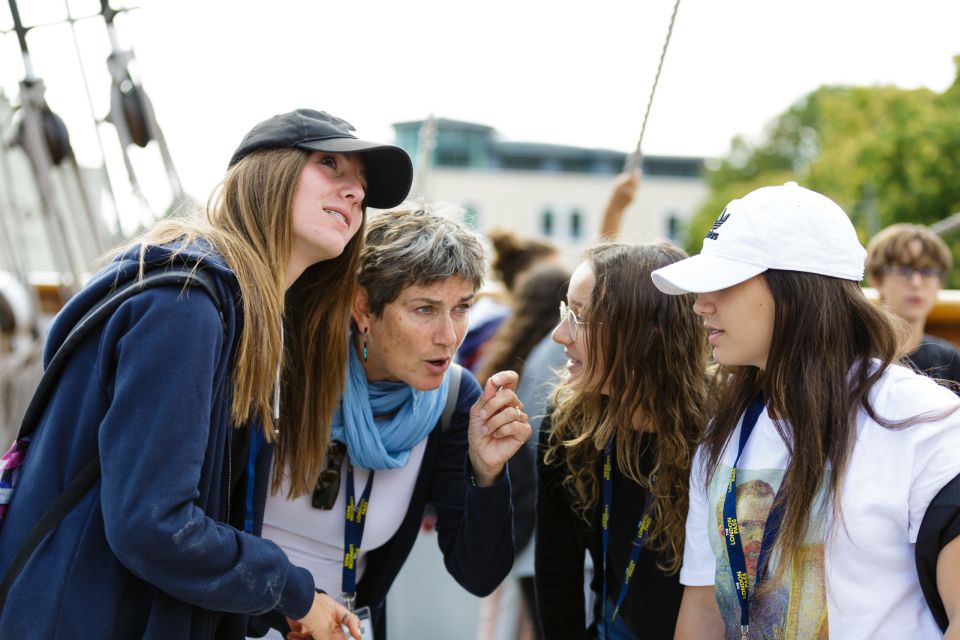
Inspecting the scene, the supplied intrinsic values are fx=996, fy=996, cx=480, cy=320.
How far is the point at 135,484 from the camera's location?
1730 mm

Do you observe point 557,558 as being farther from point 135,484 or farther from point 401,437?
point 135,484

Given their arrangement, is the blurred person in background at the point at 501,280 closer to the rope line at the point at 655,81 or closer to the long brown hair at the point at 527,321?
the long brown hair at the point at 527,321

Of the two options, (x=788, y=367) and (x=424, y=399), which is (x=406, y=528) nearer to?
(x=424, y=399)

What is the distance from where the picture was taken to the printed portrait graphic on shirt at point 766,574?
1923 millimetres

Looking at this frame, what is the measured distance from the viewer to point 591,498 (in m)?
2.59

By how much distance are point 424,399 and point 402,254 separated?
15.1 inches

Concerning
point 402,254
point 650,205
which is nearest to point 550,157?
point 650,205

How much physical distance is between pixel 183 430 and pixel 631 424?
119 cm

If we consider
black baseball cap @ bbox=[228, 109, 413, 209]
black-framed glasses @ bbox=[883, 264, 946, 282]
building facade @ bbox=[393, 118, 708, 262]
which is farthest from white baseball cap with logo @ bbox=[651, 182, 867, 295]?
building facade @ bbox=[393, 118, 708, 262]

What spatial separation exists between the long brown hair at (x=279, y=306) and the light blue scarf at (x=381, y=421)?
67 millimetres

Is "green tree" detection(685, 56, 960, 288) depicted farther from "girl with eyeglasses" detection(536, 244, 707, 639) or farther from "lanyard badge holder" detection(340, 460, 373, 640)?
"lanyard badge holder" detection(340, 460, 373, 640)

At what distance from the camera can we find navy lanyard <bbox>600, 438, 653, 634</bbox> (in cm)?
245

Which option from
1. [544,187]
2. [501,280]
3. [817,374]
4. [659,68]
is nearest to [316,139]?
[817,374]

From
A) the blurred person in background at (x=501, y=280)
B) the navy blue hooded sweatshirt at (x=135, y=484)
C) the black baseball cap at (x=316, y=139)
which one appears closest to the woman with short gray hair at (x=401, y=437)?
the black baseball cap at (x=316, y=139)
